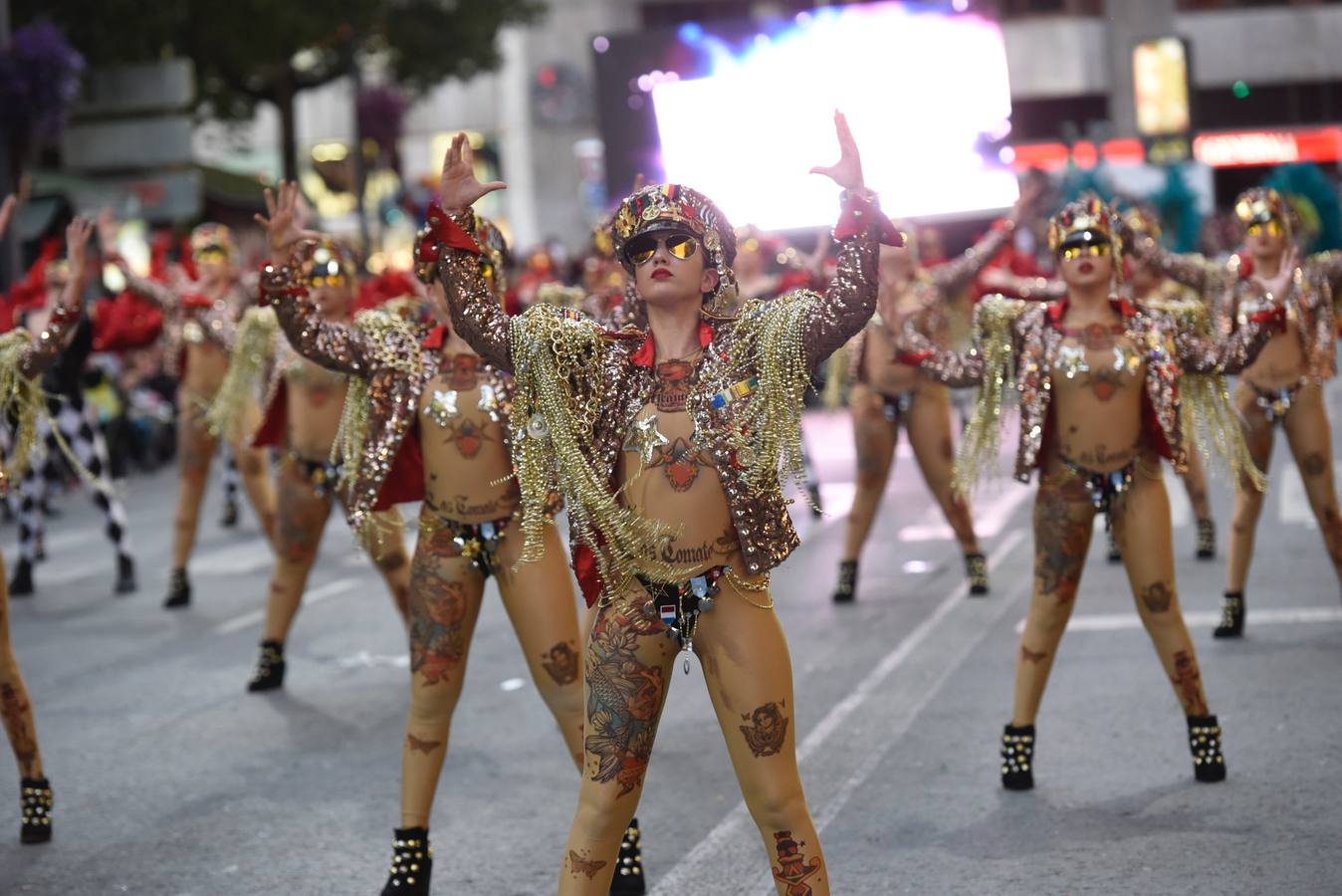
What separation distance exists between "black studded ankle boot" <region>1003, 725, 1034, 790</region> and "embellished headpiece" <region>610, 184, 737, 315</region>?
8.71 ft

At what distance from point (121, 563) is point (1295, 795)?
9.11m

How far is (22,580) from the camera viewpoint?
1325 centimetres

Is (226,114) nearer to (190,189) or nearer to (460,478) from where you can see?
(190,189)

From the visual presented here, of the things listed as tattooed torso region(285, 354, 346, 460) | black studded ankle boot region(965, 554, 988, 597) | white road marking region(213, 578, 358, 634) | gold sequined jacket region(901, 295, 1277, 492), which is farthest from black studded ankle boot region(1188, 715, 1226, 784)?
white road marking region(213, 578, 358, 634)

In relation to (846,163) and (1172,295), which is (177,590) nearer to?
(1172,295)

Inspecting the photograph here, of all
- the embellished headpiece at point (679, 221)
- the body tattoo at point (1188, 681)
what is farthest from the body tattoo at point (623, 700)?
the body tattoo at point (1188, 681)

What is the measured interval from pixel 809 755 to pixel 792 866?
289cm

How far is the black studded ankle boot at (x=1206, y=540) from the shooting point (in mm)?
11367

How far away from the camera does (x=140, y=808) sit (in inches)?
288

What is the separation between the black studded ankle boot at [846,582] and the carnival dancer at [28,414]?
17.0 feet

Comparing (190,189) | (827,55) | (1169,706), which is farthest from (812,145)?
(1169,706)

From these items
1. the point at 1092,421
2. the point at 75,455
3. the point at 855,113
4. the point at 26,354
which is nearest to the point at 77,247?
the point at 26,354

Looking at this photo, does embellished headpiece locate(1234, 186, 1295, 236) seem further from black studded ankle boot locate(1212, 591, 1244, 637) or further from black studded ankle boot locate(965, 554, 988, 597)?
black studded ankle boot locate(965, 554, 988, 597)

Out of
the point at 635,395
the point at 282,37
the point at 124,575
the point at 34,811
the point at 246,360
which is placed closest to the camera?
the point at 635,395
